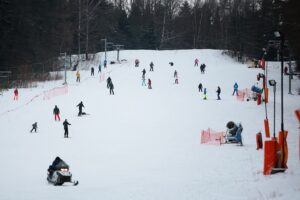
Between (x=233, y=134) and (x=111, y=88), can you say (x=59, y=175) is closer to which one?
(x=233, y=134)

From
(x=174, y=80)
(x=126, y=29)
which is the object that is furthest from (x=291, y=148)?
(x=126, y=29)

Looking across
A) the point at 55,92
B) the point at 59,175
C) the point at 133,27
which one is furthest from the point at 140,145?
the point at 133,27

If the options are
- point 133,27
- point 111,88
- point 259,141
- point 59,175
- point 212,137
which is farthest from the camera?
point 133,27

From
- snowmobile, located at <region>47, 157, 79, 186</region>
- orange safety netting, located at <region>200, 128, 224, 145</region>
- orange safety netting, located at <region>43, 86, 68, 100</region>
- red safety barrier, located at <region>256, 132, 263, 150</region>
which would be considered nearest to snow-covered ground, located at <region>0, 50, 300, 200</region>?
snowmobile, located at <region>47, 157, 79, 186</region>

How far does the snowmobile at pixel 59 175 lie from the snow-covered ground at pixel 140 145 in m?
0.34

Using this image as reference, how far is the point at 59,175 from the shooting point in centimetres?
1694

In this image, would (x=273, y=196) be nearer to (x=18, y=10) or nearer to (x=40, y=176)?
(x=40, y=176)

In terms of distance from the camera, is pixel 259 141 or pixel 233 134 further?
pixel 233 134

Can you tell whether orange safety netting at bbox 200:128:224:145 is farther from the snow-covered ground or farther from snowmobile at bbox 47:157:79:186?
snowmobile at bbox 47:157:79:186

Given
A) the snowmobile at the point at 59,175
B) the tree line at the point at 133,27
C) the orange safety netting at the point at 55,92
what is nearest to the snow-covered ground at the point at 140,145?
the snowmobile at the point at 59,175

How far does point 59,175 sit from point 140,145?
8.91m

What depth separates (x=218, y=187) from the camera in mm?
13586

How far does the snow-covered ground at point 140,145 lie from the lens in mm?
14133

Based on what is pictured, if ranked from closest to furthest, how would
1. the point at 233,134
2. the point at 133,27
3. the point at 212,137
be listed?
the point at 233,134, the point at 212,137, the point at 133,27
